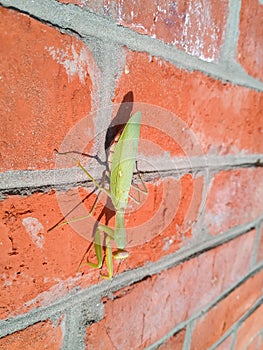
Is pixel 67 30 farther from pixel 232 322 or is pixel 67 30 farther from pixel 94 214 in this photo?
pixel 232 322

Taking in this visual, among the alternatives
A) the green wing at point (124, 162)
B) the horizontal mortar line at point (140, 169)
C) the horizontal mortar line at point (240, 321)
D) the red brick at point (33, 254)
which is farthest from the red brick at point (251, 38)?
the horizontal mortar line at point (240, 321)

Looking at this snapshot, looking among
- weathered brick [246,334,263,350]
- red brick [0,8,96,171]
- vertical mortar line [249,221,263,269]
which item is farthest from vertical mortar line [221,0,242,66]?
weathered brick [246,334,263,350]

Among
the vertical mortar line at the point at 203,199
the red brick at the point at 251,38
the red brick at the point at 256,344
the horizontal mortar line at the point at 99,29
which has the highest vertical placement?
the red brick at the point at 251,38

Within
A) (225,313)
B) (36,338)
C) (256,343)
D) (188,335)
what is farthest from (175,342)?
(256,343)

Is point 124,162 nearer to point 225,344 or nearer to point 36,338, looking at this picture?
point 36,338

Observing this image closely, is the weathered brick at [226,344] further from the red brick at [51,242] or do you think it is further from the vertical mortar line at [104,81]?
the vertical mortar line at [104,81]

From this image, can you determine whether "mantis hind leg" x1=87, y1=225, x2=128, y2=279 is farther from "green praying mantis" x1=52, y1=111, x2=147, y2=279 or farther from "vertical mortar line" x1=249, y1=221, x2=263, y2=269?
"vertical mortar line" x1=249, y1=221, x2=263, y2=269

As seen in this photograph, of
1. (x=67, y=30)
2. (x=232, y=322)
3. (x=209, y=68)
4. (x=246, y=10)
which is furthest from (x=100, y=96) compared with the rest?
(x=232, y=322)
